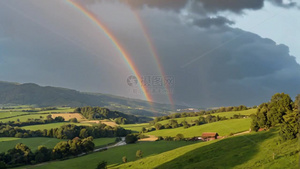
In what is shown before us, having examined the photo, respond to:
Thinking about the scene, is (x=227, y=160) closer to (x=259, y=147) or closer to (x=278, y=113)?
(x=259, y=147)

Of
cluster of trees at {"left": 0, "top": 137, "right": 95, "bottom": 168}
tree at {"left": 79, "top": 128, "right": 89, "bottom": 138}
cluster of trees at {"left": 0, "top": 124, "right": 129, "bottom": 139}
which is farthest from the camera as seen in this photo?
tree at {"left": 79, "top": 128, "right": 89, "bottom": 138}

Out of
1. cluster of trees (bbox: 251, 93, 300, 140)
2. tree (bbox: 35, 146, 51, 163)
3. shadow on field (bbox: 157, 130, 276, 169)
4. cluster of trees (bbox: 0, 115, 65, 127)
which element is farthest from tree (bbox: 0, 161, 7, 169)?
cluster of trees (bbox: 0, 115, 65, 127)

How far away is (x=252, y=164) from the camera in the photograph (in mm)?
28953

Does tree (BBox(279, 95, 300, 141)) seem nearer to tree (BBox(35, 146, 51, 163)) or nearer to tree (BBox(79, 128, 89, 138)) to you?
tree (BBox(35, 146, 51, 163))

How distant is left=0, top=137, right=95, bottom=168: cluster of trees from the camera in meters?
77.2

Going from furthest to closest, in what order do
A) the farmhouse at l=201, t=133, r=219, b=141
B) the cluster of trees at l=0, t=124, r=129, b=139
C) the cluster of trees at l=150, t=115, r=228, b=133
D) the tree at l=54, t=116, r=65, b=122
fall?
1. the tree at l=54, t=116, r=65, b=122
2. the cluster of trees at l=150, t=115, r=228, b=133
3. the cluster of trees at l=0, t=124, r=129, b=139
4. the farmhouse at l=201, t=133, r=219, b=141

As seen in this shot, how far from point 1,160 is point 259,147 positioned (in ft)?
246

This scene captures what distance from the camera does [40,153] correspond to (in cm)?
8256

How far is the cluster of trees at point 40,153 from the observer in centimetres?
7725

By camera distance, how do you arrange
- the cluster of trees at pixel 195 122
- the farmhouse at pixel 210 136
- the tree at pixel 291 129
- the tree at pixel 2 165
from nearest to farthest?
the tree at pixel 291 129
the tree at pixel 2 165
the farmhouse at pixel 210 136
the cluster of trees at pixel 195 122

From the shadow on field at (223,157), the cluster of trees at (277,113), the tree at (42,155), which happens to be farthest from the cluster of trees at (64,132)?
the shadow on field at (223,157)

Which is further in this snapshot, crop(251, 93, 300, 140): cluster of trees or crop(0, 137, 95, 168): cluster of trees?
crop(0, 137, 95, 168): cluster of trees

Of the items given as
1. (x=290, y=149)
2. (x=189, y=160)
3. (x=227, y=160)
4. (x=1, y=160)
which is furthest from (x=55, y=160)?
(x=290, y=149)

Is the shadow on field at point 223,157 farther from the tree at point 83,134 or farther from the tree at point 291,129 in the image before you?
the tree at point 83,134
